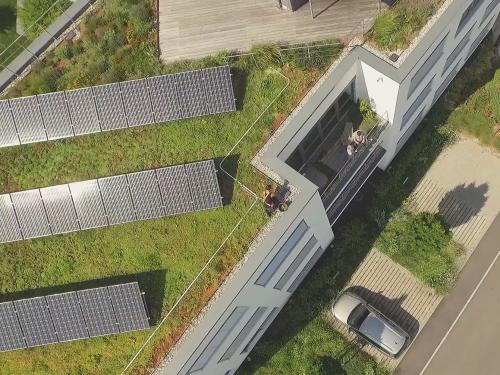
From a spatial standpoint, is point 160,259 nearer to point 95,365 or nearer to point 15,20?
point 95,365

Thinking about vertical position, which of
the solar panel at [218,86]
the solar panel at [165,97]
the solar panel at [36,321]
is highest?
the solar panel at [218,86]

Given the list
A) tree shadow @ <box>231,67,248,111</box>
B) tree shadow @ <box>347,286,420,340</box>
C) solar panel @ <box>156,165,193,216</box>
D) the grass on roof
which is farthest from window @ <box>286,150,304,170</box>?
tree shadow @ <box>347,286,420,340</box>

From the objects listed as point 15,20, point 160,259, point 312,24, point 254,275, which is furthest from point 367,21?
point 15,20

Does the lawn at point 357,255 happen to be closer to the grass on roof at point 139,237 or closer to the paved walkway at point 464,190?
the paved walkway at point 464,190

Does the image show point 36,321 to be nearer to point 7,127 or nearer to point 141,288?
point 141,288

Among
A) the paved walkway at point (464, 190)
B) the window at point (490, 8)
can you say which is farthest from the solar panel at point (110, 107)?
the window at point (490, 8)

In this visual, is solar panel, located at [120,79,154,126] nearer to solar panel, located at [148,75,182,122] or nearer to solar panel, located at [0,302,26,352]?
solar panel, located at [148,75,182,122]
